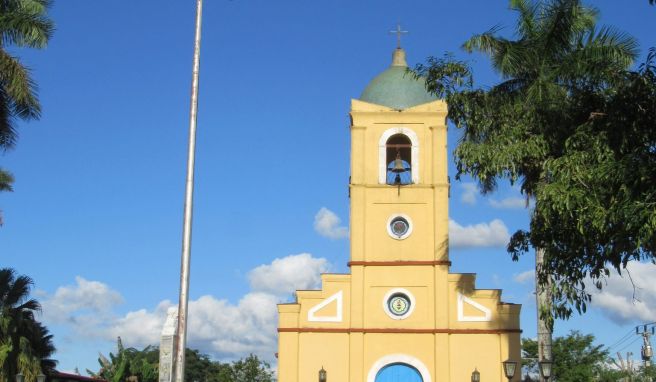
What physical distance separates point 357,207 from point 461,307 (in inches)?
188

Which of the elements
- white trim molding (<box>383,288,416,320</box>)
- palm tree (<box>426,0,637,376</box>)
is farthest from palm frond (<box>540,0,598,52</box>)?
white trim molding (<box>383,288,416,320</box>)

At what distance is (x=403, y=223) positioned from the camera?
3061cm

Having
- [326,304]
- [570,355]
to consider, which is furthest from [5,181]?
[570,355]

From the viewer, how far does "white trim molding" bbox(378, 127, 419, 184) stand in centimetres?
3094

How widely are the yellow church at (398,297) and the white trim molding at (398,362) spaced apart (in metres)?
0.03

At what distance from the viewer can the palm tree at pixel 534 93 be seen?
20906 mm

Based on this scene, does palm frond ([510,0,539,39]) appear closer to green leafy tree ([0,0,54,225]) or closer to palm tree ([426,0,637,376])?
palm tree ([426,0,637,376])

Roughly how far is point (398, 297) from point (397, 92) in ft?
23.7

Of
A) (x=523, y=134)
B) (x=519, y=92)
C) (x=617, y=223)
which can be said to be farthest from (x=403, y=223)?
(x=617, y=223)

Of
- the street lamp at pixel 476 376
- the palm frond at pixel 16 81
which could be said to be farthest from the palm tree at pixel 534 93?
the palm frond at pixel 16 81

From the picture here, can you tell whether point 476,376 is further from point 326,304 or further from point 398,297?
point 326,304

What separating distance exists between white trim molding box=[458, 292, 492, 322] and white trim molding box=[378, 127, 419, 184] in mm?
4257

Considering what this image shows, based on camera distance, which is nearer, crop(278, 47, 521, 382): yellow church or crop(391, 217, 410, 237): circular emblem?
crop(278, 47, 521, 382): yellow church

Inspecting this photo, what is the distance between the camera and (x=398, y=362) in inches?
1158
